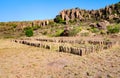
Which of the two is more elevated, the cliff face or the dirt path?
the cliff face

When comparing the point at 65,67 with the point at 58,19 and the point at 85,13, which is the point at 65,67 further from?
the point at 85,13

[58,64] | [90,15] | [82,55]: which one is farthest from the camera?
[90,15]

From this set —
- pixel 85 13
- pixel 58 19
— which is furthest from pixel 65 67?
pixel 85 13

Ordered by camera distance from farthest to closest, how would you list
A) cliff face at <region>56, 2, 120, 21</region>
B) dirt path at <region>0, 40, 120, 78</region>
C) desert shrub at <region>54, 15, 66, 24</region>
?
desert shrub at <region>54, 15, 66, 24</region>, cliff face at <region>56, 2, 120, 21</region>, dirt path at <region>0, 40, 120, 78</region>

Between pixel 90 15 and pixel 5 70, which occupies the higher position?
pixel 90 15

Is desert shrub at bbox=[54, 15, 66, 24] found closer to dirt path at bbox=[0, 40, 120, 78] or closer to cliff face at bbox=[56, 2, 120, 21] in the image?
cliff face at bbox=[56, 2, 120, 21]

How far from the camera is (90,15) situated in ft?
216

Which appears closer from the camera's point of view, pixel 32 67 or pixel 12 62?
pixel 32 67

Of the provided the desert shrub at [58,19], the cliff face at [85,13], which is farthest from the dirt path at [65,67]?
the desert shrub at [58,19]

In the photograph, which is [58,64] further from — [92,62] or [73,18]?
[73,18]

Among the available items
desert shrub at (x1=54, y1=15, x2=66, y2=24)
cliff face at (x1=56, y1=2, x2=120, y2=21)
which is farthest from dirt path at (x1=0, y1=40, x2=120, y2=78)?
desert shrub at (x1=54, y1=15, x2=66, y2=24)

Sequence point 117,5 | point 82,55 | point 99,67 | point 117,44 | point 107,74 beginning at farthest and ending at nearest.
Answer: point 117,5 < point 117,44 < point 82,55 < point 99,67 < point 107,74

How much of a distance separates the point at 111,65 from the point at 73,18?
183 feet

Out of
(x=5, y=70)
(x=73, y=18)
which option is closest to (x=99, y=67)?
(x=5, y=70)
